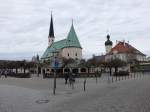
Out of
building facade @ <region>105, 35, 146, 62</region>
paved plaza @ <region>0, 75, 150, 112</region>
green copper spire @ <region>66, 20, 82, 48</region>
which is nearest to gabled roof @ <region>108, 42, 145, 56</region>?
building facade @ <region>105, 35, 146, 62</region>

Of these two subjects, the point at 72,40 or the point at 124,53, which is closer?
the point at 72,40


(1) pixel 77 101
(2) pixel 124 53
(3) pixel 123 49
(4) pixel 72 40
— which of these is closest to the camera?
(1) pixel 77 101

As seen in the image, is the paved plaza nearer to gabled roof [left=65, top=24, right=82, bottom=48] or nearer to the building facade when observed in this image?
gabled roof [left=65, top=24, right=82, bottom=48]

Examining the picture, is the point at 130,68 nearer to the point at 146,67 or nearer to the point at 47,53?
the point at 146,67

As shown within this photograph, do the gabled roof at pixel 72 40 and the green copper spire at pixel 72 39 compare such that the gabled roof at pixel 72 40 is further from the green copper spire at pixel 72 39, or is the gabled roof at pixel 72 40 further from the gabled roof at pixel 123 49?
the gabled roof at pixel 123 49

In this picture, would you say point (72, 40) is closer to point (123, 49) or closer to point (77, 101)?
point (123, 49)

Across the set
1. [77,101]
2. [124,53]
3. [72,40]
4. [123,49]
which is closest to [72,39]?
[72,40]

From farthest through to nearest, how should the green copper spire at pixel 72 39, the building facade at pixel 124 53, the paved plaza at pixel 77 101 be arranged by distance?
the building facade at pixel 124 53 < the green copper spire at pixel 72 39 < the paved plaza at pixel 77 101

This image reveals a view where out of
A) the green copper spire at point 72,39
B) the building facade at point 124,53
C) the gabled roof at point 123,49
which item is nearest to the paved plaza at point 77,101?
the green copper spire at point 72,39

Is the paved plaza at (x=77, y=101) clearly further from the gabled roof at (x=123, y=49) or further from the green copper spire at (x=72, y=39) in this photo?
the gabled roof at (x=123, y=49)

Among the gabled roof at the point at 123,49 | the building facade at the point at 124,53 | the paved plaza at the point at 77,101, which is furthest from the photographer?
the gabled roof at the point at 123,49

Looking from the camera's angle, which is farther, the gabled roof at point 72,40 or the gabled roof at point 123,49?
the gabled roof at point 123,49

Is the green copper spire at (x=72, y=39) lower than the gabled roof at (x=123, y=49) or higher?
higher

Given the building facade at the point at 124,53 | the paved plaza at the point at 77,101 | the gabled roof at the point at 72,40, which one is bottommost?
the paved plaza at the point at 77,101
